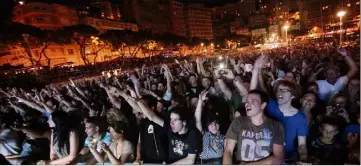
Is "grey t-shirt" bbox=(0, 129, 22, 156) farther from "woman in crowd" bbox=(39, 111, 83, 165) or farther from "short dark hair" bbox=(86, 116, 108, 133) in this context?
"short dark hair" bbox=(86, 116, 108, 133)

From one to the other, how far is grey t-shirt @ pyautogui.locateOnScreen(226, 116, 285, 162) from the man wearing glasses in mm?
368

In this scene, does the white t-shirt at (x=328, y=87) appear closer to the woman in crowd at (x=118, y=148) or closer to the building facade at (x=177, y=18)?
the woman in crowd at (x=118, y=148)

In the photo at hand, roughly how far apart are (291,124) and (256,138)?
0.57 m

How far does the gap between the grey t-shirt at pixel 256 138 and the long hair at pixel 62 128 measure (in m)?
2.57

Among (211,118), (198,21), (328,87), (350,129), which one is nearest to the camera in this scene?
(350,129)

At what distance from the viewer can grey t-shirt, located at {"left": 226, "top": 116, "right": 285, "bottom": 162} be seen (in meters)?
2.95

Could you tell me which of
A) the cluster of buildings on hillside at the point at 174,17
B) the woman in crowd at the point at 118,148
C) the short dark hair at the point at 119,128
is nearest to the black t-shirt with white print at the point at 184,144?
the woman in crowd at the point at 118,148

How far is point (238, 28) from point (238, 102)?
119 meters

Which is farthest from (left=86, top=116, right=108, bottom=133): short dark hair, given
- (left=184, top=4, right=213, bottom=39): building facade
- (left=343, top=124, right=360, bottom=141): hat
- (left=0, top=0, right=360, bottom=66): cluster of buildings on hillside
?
(left=184, top=4, right=213, bottom=39): building facade

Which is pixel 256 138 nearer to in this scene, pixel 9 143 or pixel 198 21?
pixel 9 143

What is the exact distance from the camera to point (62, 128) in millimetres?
4316

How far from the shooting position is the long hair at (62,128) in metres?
4.29

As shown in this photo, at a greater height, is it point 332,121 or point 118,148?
point 332,121

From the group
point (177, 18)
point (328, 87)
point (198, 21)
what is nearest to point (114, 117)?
point (328, 87)
